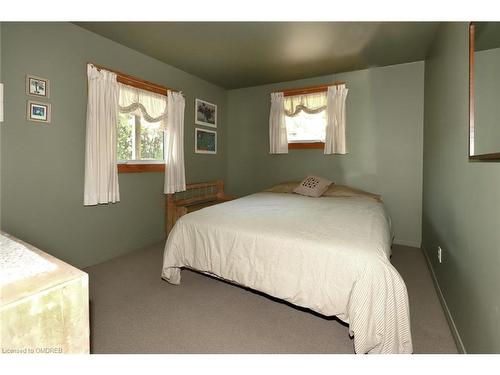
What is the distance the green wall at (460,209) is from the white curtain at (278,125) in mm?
2014

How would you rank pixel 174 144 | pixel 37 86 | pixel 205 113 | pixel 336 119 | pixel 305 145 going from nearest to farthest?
pixel 37 86
pixel 174 144
pixel 336 119
pixel 305 145
pixel 205 113

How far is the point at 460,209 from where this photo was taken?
1.79 meters

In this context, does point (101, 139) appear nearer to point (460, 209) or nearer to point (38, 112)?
point (38, 112)

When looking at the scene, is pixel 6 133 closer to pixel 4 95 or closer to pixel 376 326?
pixel 4 95

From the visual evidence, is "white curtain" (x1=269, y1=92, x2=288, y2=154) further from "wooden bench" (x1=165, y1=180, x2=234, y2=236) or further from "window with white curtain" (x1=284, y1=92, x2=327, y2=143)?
"wooden bench" (x1=165, y1=180, x2=234, y2=236)

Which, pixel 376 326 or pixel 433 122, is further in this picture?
pixel 433 122

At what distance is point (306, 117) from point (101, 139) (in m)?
2.94

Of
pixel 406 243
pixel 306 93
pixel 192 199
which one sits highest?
pixel 306 93

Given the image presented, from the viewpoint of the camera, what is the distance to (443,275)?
2.21 metres

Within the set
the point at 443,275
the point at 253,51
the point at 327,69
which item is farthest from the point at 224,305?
the point at 327,69

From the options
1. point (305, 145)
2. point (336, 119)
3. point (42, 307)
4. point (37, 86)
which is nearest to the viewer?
point (42, 307)

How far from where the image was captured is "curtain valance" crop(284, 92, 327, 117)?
4121mm

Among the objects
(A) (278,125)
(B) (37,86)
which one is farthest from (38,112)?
(A) (278,125)

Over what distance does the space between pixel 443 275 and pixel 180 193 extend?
3267mm
